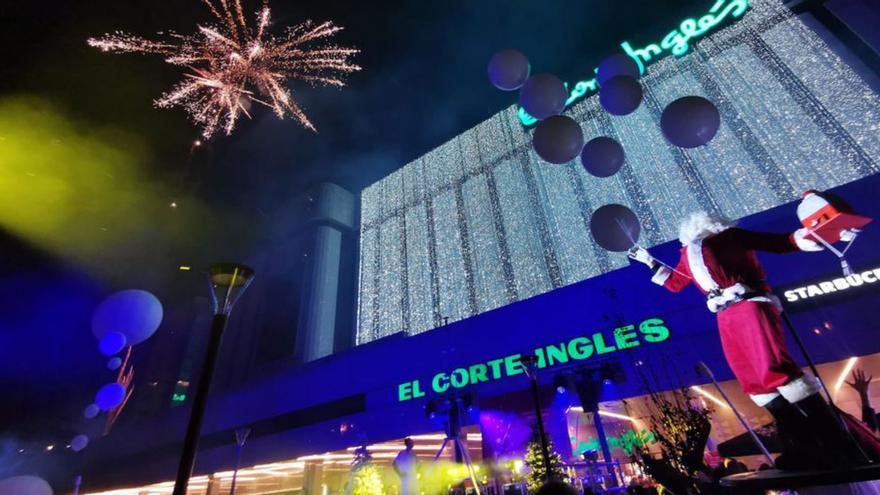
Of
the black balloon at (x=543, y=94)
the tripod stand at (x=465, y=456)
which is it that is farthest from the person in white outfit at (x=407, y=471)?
the black balloon at (x=543, y=94)

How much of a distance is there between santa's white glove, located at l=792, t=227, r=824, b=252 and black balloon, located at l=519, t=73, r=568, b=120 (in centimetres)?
534

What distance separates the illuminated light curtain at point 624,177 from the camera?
9703mm

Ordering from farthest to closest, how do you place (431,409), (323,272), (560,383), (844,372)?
(323,272), (431,409), (844,372), (560,383)

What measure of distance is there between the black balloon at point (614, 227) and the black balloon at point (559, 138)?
1436 mm

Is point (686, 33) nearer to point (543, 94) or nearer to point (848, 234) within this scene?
point (543, 94)

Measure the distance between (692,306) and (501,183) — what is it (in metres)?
7.47

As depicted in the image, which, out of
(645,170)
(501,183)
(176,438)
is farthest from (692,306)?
(176,438)

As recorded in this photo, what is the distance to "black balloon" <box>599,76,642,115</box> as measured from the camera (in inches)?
261

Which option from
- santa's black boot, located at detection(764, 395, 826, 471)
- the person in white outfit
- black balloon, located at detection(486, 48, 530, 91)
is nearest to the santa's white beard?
santa's black boot, located at detection(764, 395, 826, 471)

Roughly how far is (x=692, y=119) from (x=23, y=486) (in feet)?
61.0

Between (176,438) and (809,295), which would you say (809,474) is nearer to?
(809,295)

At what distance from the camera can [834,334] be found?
7.71 metres

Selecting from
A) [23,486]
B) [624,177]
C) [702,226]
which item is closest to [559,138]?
[702,226]

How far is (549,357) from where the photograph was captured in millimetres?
10719
